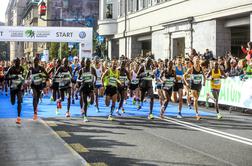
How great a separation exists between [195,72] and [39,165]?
25.9 ft

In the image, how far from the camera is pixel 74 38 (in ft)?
98.7

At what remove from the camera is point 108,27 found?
157 ft

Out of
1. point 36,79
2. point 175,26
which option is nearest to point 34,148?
point 36,79

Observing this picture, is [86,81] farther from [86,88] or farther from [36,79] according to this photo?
[36,79]

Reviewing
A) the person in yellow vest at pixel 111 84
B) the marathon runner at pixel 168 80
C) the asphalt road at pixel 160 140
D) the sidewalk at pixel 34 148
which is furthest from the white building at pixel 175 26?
the sidewalk at pixel 34 148

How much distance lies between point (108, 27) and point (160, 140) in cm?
3897

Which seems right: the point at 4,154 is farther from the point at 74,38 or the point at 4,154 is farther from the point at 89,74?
the point at 74,38

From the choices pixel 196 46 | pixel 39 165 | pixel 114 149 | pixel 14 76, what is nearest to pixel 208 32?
pixel 196 46

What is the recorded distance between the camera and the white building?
2731 centimetres

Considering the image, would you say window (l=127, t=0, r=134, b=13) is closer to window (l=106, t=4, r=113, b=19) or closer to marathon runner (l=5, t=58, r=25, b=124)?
window (l=106, t=4, r=113, b=19)

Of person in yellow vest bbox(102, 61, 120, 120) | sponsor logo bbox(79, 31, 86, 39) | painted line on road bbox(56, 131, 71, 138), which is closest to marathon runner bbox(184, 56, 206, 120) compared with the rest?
person in yellow vest bbox(102, 61, 120, 120)

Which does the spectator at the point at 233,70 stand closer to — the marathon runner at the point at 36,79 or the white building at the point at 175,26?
the white building at the point at 175,26

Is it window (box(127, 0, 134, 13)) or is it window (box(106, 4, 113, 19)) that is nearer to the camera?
window (box(127, 0, 134, 13))

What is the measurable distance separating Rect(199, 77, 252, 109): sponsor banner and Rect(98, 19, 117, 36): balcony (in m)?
31.1
